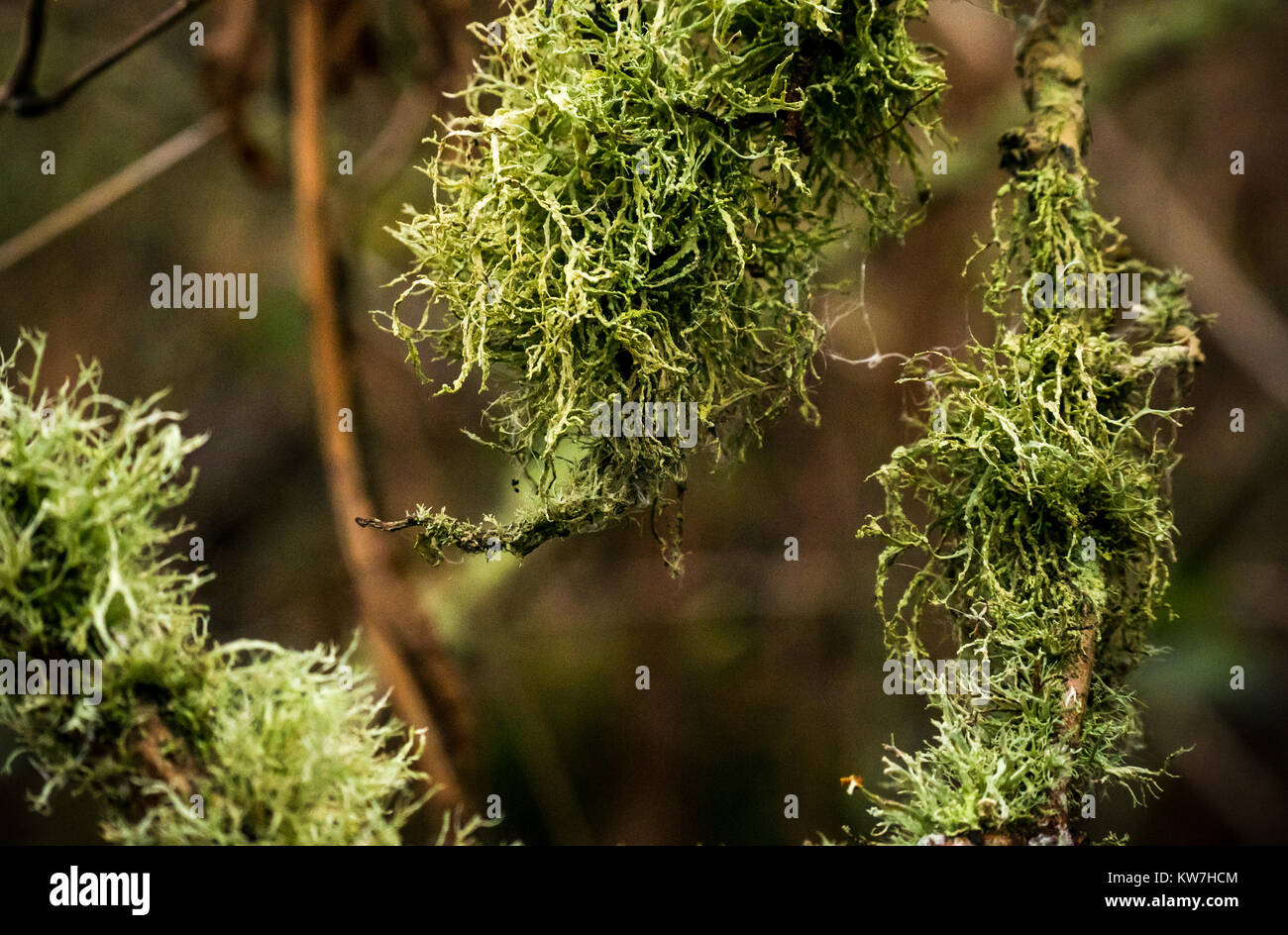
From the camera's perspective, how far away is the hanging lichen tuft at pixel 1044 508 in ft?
2.37

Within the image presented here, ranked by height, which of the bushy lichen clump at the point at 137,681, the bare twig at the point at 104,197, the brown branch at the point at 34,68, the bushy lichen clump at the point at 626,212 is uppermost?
the bare twig at the point at 104,197

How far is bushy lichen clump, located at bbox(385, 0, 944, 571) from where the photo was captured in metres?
0.73

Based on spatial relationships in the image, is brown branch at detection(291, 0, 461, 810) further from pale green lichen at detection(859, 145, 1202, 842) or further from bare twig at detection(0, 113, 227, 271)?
pale green lichen at detection(859, 145, 1202, 842)

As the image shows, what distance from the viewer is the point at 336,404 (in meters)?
1.62

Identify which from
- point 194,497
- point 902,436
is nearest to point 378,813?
point 902,436

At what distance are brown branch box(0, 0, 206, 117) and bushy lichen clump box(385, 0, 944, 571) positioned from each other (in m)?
0.39

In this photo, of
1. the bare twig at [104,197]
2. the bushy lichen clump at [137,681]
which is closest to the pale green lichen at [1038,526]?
the bushy lichen clump at [137,681]

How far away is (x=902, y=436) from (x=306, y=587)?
1517 millimetres

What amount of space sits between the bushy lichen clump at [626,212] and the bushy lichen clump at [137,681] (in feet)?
0.54

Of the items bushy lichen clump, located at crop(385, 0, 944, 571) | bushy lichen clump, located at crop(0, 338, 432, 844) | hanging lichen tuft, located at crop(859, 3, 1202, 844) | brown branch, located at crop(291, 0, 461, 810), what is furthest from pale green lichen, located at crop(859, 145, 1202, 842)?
brown branch, located at crop(291, 0, 461, 810)

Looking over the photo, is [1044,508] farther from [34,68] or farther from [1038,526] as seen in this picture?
[34,68]

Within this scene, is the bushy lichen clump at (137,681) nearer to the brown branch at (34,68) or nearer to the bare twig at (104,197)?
the brown branch at (34,68)

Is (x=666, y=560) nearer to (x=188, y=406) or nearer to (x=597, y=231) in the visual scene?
(x=597, y=231)
